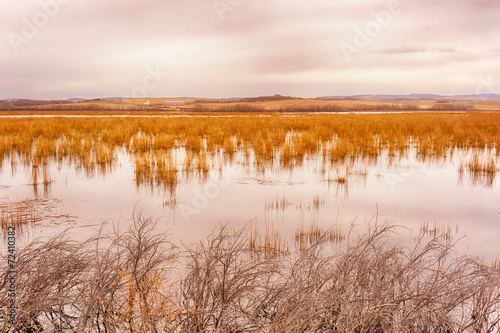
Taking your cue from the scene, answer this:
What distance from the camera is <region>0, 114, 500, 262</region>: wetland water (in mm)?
5316

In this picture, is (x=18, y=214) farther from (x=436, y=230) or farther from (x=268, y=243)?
(x=436, y=230)

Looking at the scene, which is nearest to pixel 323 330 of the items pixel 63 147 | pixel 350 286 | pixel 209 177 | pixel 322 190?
pixel 350 286

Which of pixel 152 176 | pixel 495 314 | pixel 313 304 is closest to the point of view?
pixel 313 304

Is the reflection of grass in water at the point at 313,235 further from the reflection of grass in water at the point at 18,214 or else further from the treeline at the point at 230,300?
the reflection of grass in water at the point at 18,214

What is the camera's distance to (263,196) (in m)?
7.06

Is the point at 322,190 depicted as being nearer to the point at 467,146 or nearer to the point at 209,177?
the point at 209,177

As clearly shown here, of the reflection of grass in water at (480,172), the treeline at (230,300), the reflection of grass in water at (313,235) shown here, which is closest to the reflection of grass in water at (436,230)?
the reflection of grass in water at (313,235)

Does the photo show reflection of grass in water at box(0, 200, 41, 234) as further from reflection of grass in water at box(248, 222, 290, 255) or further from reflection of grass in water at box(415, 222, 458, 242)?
reflection of grass in water at box(415, 222, 458, 242)

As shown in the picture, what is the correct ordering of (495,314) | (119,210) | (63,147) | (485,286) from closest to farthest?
1. (485,286)
2. (495,314)
3. (119,210)
4. (63,147)

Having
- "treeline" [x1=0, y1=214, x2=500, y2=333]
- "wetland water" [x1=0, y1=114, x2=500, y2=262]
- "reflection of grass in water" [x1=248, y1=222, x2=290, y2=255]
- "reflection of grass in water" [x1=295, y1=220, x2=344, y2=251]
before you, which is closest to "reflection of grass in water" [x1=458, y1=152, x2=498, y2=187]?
"wetland water" [x1=0, y1=114, x2=500, y2=262]

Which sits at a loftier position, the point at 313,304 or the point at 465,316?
the point at 313,304

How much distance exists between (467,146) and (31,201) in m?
14.6

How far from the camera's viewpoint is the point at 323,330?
259 centimetres

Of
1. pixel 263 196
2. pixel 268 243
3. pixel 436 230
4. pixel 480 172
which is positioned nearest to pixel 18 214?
pixel 268 243
